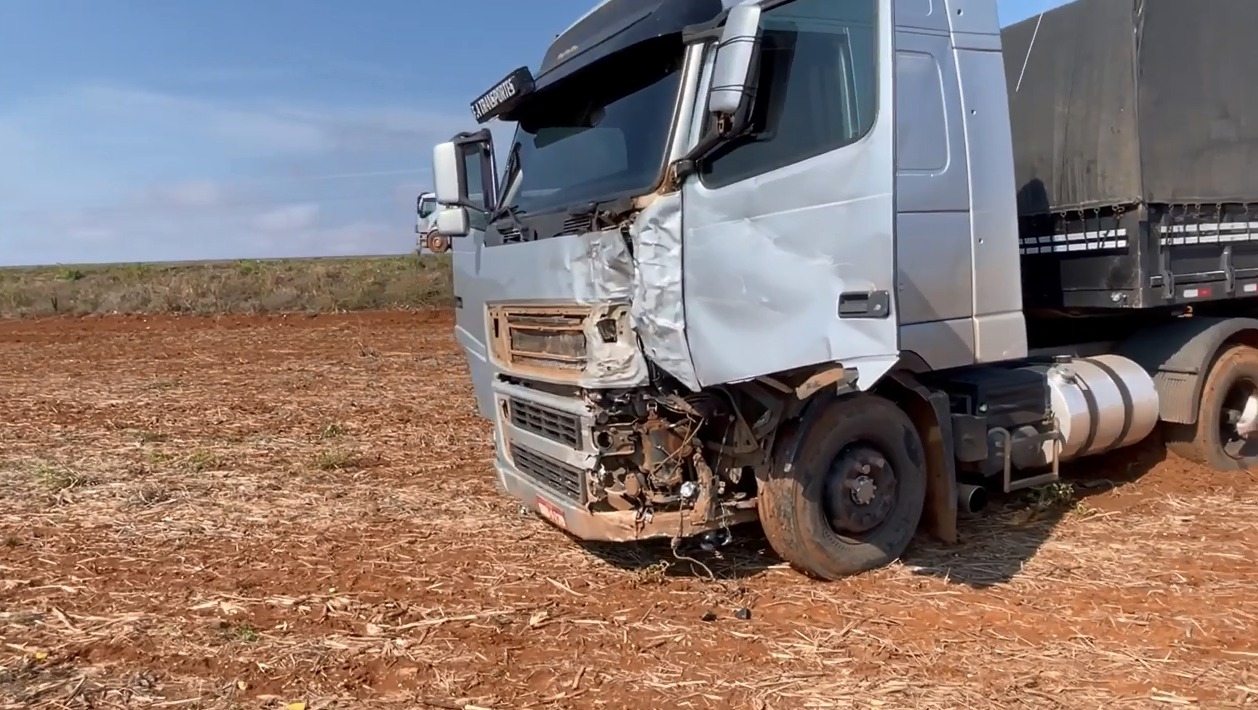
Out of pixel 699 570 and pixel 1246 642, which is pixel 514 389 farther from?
pixel 1246 642

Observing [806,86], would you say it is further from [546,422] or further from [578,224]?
[546,422]

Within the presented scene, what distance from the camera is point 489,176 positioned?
20.4 feet

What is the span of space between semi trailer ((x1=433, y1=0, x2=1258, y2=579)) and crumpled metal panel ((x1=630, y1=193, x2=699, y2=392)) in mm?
10

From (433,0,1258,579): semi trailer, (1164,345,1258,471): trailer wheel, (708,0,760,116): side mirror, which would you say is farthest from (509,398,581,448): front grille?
(1164,345,1258,471): trailer wheel

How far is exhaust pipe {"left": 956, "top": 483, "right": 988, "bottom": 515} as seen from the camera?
5445 millimetres

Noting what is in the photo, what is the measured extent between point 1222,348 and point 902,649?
13.7 feet

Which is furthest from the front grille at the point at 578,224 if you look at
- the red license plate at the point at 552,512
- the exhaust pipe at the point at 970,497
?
the exhaust pipe at the point at 970,497

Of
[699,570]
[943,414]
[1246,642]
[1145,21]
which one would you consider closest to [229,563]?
[699,570]

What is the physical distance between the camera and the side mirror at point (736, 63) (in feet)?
13.9

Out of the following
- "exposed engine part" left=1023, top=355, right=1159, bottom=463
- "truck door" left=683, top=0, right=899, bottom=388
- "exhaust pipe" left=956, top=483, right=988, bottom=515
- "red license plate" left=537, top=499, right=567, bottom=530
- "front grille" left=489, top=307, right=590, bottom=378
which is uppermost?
"truck door" left=683, top=0, right=899, bottom=388

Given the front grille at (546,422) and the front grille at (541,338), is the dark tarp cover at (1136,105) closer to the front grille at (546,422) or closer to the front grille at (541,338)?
the front grille at (541,338)

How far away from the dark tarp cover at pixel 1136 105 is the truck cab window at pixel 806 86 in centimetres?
237

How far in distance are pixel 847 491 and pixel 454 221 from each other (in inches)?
119

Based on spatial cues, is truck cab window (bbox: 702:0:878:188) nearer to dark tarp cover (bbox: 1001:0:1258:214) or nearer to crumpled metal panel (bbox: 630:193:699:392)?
crumpled metal panel (bbox: 630:193:699:392)
